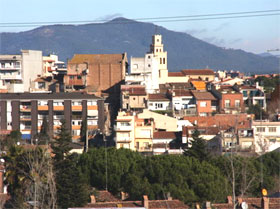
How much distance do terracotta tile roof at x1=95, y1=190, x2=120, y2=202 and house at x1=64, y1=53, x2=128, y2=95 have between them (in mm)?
34287

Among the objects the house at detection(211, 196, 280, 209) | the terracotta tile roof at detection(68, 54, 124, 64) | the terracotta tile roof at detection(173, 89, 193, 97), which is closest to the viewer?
the house at detection(211, 196, 280, 209)

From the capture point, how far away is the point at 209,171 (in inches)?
1115

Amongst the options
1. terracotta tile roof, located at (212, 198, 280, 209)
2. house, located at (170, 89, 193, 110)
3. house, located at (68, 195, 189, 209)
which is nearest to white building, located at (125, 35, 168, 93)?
house, located at (170, 89, 193, 110)

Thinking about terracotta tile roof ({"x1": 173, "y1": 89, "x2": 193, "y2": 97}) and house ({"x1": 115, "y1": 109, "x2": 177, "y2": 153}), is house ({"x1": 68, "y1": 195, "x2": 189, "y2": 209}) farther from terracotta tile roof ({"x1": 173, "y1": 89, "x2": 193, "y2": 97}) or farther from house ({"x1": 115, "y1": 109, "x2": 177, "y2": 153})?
terracotta tile roof ({"x1": 173, "y1": 89, "x2": 193, "y2": 97})

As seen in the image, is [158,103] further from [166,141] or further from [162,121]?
[166,141]

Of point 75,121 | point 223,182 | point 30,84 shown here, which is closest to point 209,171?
point 223,182

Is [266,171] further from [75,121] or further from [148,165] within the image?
[75,121]

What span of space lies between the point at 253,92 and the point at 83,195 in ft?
128

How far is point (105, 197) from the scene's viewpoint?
2717 cm

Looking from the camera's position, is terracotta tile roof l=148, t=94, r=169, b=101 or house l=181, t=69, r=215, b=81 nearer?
terracotta tile roof l=148, t=94, r=169, b=101

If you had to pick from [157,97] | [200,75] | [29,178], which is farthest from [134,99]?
[29,178]

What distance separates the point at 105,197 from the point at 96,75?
37715 millimetres

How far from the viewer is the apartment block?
54.6 metres

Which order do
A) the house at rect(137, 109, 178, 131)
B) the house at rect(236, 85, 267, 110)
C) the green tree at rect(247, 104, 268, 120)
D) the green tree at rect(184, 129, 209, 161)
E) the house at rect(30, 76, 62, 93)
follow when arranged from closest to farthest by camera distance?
the green tree at rect(184, 129, 209, 161) → the house at rect(137, 109, 178, 131) → the green tree at rect(247, 104, 268, 120) → the house at rect(236, 85, 267, 110) → the house at rect(30, 76, 62, 93)
